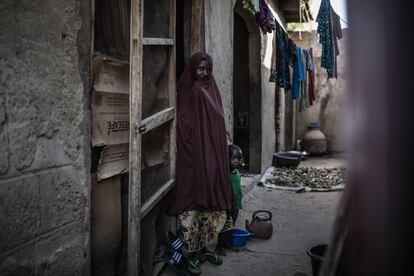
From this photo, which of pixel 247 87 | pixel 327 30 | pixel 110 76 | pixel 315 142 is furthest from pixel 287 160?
pixel 110 76

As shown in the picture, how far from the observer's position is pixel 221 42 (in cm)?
432

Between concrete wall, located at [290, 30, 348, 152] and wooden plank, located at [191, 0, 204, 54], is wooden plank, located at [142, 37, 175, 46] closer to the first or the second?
wooden plank, located at [191, 0, 204, 54]

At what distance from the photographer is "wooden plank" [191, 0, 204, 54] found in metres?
3.45

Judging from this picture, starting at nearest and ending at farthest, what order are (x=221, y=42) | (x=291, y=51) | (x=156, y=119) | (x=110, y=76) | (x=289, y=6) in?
(x=110, y=76) < (x=156, y=119) < (x=221, y=42) < (x=291, y=51) < (x=289, y=6)

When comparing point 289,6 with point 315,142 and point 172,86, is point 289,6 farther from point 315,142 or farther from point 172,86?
point 172,86

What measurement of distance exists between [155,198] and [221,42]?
2.39 meters

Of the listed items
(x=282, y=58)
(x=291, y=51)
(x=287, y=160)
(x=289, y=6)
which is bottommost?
(x=287, y=160)

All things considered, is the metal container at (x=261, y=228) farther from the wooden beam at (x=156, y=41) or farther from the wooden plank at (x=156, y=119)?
the wooden beam at (x=156, y=41)

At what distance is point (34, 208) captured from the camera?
1.59 meters

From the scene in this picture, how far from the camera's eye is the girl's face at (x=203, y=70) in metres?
3.03

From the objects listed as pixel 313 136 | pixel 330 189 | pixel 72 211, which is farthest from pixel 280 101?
pixel 72 211

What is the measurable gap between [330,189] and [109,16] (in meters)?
5.02

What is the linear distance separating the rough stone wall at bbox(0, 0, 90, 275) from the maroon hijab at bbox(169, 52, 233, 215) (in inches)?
44.1

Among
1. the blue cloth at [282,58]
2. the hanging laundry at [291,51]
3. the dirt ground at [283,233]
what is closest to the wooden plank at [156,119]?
the dirt ground at [283,233]
